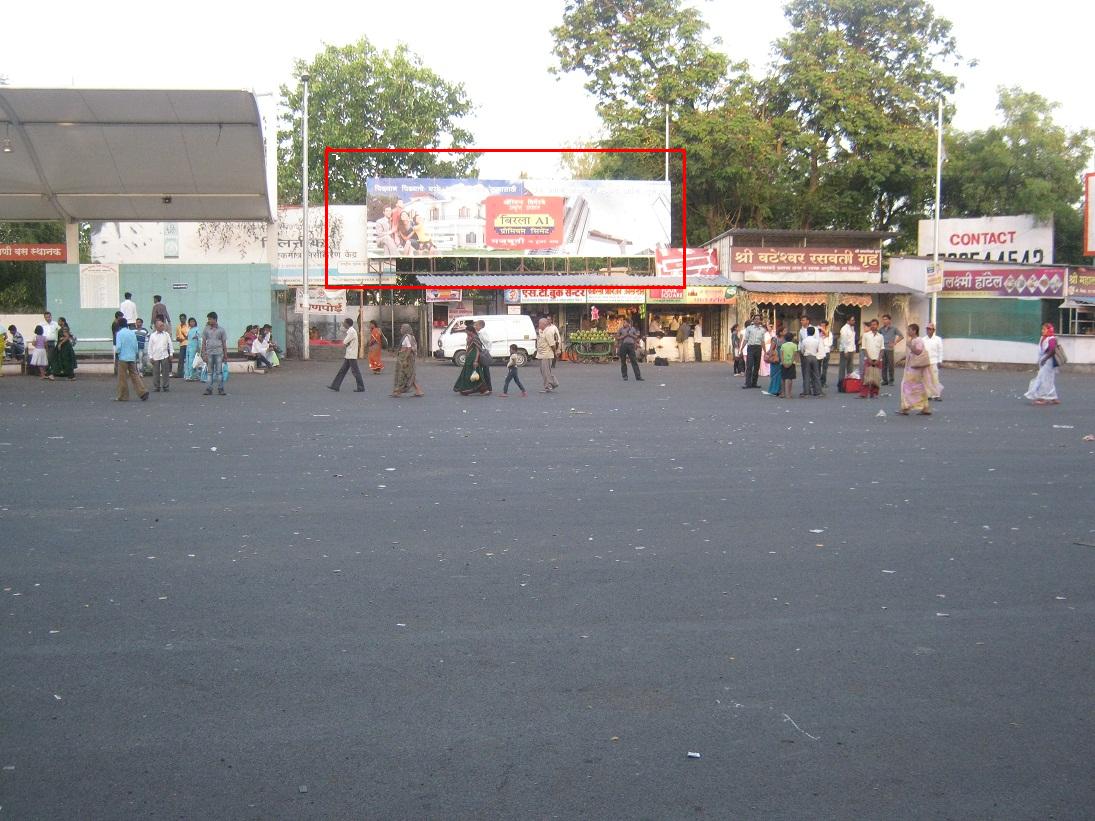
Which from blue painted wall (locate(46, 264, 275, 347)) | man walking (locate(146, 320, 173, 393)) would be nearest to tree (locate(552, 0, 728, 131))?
blue painted wall (locate(46, 264, 275, 347))

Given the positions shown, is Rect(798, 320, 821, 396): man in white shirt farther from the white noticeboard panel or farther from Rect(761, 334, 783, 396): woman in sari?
the white noticeboard panel

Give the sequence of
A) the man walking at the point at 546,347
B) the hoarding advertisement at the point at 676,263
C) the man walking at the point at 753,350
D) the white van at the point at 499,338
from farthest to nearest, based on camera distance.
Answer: the hoarding advertisement at the point at 676,263 → the white van at the point at 499,338 → the man walking at the point at 753,350 → the man walking at the point at 546,347

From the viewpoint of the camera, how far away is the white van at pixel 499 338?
36.2 metres

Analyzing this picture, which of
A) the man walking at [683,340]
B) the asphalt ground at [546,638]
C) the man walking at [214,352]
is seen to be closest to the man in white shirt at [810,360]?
the asphalt ground at [546,638]

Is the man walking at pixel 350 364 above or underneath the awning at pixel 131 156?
underneath

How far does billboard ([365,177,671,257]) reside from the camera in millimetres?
41125

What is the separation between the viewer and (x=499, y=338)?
3625 centimetres

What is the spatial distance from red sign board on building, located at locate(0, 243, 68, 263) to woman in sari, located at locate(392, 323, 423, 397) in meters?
17.8

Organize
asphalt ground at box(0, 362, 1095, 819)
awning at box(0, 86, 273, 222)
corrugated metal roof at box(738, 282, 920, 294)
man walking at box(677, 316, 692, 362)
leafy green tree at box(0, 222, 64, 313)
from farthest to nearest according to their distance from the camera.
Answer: leafy green tree at box(0, 222, 64, 313) < man walking at box(677, 316, 692, 362) < corrugated metal roof at box(738, 282, 920, 294) < awning at box(0, 86, 273, 222) < asphalt ground at box(0, 362, 1095, 819)

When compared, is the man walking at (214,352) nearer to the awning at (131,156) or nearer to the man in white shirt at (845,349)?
the awning at (131,156)

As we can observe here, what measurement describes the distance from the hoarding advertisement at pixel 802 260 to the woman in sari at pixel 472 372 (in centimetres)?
1980

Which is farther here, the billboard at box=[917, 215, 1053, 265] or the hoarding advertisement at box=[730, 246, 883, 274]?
the hoarding advertisement at box=[730, 246, 883, 274]

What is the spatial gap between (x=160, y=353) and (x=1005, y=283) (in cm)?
2646

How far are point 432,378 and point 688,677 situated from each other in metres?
25.3
